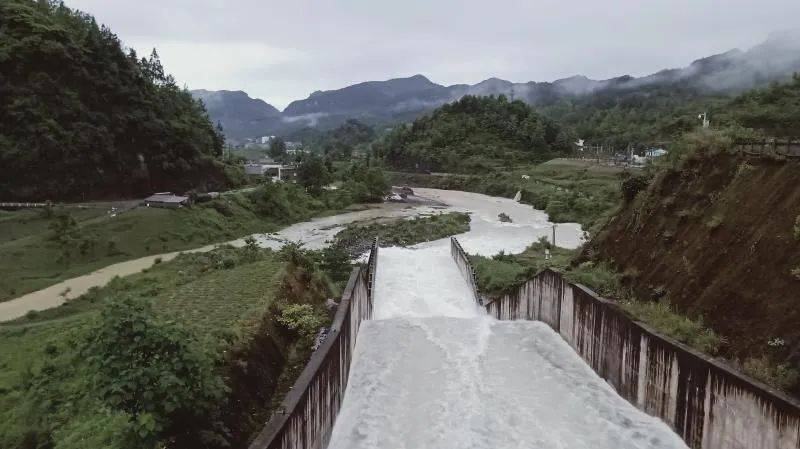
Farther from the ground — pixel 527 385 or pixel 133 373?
pixel 133 373

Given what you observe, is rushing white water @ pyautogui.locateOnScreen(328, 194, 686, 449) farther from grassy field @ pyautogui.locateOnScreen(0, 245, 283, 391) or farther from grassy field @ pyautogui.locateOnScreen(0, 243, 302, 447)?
grassy field @ pyautogui.locateOnScreen(0, 245, 283, 391)

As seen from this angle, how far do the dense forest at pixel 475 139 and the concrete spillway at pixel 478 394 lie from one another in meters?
94.2

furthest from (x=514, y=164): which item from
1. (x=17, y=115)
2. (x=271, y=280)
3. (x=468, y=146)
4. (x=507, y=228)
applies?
(x=271, y=280)

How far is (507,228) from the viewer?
1930 inches

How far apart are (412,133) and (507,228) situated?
3609 inches

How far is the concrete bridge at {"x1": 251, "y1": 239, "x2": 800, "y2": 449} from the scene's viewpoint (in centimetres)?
744

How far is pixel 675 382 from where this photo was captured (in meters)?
8.60

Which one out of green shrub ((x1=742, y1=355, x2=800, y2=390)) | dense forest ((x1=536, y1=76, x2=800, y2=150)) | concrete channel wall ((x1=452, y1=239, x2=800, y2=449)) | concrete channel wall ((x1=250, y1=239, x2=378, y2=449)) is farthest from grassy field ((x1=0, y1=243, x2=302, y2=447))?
dense forest ((x1=536, y1=76, x2=800, y2=150))

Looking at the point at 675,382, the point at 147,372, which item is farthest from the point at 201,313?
the point at 675,382

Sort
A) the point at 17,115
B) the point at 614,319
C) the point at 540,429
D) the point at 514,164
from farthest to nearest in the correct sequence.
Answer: the point at 514,164
the point at 17,115
the point at 614,319
the point at 540,429

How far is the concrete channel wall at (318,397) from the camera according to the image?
694 cm

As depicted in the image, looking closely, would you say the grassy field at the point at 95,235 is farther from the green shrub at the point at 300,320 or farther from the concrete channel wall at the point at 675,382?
the concrete channel wall at the point at 675,382

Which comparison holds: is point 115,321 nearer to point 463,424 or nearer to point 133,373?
point 133,373

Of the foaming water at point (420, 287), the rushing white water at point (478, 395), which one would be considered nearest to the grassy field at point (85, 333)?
the rushing white water at point (478, 395)
